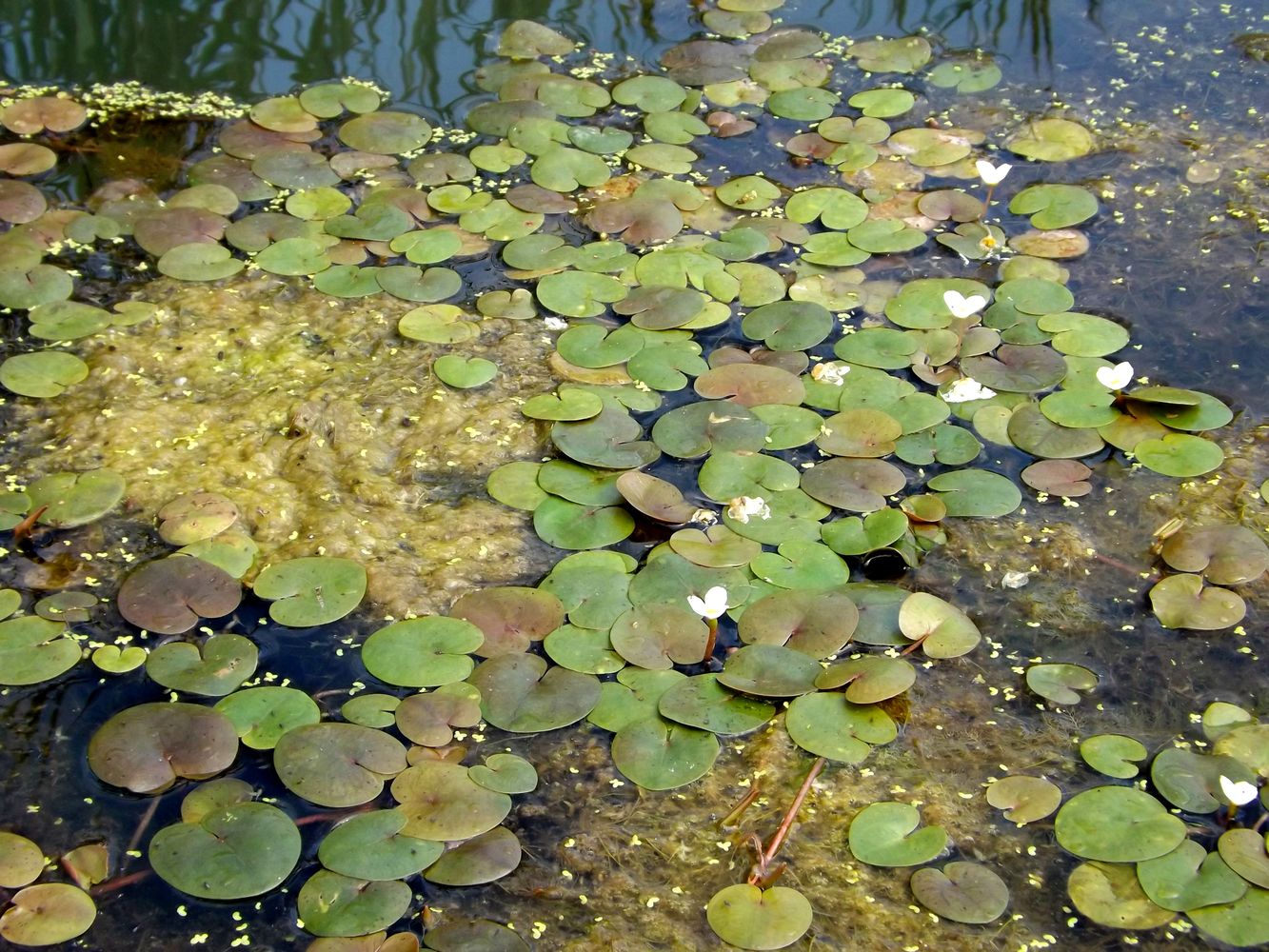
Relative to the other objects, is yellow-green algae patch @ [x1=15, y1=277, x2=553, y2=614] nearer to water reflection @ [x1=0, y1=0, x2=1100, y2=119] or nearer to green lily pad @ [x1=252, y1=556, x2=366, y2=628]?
green lily pad @ [x1=252, y1=556, x2=366, y2=628]

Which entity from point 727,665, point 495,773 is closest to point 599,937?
point 495,773

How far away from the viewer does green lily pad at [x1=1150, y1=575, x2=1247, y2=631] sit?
2553mm

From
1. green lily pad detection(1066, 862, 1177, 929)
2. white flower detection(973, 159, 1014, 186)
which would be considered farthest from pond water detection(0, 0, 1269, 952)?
white flower detection(973, 159, 1014, 186)

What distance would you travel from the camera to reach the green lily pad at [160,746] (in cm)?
226

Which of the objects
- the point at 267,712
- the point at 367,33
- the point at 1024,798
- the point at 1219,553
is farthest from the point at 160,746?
the point at 367,33

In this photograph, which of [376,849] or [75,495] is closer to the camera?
[376,849]

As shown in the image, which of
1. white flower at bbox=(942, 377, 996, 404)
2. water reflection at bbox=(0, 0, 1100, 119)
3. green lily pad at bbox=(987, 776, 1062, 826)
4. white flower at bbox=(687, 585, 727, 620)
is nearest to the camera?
green lily pad at bbox=(987, 776, 1062, 826)

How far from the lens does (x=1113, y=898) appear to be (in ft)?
6.79

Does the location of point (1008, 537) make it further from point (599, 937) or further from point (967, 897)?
point (599, 937)

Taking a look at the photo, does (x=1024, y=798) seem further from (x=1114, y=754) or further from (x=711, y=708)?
(x=711, y=708)

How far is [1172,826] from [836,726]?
2.00 feet

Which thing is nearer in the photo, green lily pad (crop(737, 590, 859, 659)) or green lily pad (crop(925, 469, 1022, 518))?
green lily pad (crop(737, 590, 859, 659))

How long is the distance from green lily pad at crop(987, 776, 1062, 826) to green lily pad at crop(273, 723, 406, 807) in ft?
3.65

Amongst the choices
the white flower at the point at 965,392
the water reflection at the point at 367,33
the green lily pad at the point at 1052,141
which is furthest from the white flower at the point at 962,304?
the water reflection at the point at 367,33
